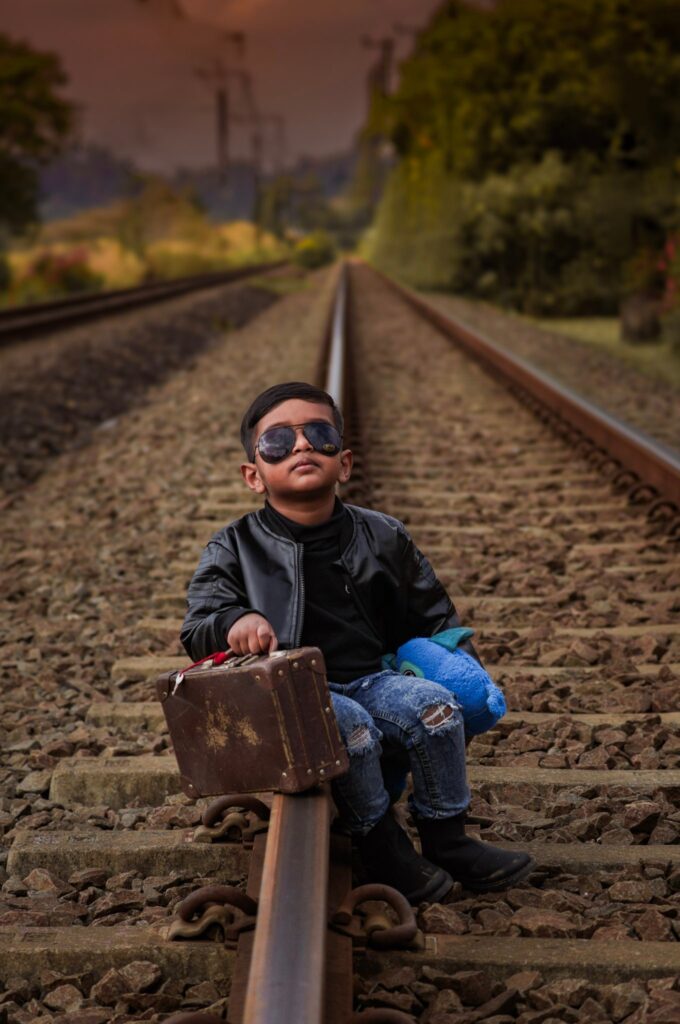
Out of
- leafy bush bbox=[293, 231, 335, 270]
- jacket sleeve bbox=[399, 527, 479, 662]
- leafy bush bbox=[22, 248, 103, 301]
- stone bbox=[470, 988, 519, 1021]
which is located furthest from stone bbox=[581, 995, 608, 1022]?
leafy bush bbox=[293, 231, 335, 270]

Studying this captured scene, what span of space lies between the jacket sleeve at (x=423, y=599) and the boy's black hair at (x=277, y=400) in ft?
1.12

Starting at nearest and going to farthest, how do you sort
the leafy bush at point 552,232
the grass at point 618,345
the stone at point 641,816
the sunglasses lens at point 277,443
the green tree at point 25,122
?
the sunglasses lens at point 277,443 < the stone at point 641,816 < the grass at point 618,345 < the leafy bush at point 552,232 < the green tree at point 25,122

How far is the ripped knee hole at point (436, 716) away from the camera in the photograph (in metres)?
2.48

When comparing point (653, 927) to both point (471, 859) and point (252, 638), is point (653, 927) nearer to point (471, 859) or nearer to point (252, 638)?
point (471, 859)

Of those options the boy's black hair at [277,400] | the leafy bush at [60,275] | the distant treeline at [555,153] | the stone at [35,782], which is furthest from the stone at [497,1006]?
the leafy bush at [60,275]

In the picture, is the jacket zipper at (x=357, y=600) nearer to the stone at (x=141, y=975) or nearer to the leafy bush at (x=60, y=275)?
the stone at (x=141, y=975)

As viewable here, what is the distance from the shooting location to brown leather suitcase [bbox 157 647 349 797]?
224 centimetres

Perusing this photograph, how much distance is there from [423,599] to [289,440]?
0.48 meters

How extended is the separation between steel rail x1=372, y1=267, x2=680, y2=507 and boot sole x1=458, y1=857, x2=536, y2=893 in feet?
10.6

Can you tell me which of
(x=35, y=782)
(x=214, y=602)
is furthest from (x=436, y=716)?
(x=35, y=782)

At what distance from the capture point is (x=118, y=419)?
9.35 m

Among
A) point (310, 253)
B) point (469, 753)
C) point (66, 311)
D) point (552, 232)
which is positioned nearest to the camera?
point (469, 753)

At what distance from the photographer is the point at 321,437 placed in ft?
8.61

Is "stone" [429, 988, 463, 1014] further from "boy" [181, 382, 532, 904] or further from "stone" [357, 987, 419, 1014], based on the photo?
"boy" [181, 382, 532, 904]
